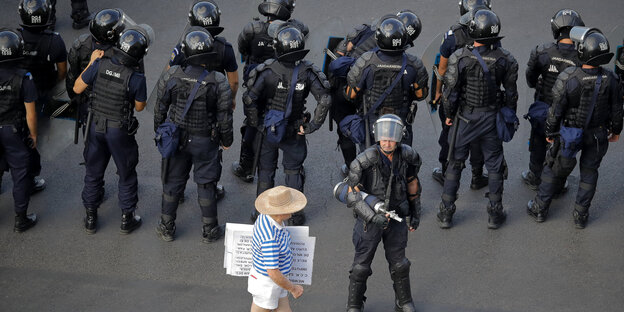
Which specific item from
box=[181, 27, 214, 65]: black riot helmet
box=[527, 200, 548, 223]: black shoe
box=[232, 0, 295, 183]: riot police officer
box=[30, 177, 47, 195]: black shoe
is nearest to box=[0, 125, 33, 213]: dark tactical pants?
box=[30, 177, 47, 195]: black shoe

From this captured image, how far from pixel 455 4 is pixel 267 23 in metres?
5.44

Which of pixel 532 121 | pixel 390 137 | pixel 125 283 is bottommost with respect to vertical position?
pixel 125 283

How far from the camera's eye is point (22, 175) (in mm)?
9000

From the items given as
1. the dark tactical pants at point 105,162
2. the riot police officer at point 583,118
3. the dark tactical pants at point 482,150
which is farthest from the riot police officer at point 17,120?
the riot police officer at point 583,118

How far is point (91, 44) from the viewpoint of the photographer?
9016mm

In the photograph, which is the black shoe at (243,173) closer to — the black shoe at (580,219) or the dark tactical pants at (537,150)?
the dark tactical pants at (537,150)

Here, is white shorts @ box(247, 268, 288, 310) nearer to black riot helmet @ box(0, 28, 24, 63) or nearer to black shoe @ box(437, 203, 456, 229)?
black shoe @ box(437, 203, 456, 229)

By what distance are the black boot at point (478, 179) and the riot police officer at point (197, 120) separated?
316 centimetres

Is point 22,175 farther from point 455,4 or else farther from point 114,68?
point 455,4

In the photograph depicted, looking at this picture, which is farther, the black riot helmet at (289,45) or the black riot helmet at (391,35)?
the black riot helmet at (391,35)

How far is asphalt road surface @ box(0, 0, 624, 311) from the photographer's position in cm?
809

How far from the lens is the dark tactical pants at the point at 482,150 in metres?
8.98

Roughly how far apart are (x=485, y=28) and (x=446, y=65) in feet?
3.98

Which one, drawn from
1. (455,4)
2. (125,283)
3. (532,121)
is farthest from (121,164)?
(455,4)
